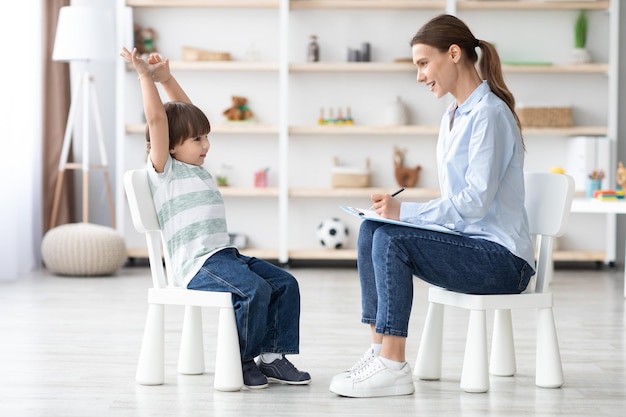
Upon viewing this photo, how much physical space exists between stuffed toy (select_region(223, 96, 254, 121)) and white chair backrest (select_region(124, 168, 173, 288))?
301cm

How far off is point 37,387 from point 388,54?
3.65 meters

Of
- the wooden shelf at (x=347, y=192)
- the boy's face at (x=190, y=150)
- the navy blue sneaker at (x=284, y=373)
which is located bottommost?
the navy blue sneaker at (x=284, y=373)

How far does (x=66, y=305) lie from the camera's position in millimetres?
3938

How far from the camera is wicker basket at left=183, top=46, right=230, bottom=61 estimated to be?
17.9 feet

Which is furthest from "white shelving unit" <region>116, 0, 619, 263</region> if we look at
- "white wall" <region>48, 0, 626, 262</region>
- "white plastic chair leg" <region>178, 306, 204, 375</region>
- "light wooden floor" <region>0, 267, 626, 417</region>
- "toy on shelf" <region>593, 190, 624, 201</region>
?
"white plastic chair leg" <region>178, 306, 204, 375</region>

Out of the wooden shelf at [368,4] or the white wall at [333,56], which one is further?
the white wall at [333,56]

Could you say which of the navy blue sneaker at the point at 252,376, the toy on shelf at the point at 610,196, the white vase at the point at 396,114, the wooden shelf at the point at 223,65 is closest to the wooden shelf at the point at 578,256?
the toy on shelf at the point at 610,196

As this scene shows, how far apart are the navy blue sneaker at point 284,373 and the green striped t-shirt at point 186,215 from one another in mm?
313

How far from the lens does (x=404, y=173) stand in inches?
218

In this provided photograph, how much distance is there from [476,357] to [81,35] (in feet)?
11.6

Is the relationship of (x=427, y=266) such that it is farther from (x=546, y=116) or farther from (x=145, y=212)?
(x=546, y=116)

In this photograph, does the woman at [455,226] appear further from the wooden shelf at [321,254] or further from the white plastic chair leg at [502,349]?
the wooden shelf at [321,254]

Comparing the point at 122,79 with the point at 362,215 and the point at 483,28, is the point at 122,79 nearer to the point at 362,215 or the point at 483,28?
the point at 483,28

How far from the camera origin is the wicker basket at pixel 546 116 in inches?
212
